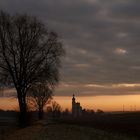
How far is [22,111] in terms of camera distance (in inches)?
2066

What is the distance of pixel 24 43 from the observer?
52.0 m

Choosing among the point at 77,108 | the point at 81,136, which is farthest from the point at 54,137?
the point at 77,108

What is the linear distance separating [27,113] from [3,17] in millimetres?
12872

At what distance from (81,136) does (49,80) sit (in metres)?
20.4

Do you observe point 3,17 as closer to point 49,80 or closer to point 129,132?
point 49,80

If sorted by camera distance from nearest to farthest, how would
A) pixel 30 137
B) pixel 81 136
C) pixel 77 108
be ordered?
pixel 81 136 → pixel 30 137 → pixel 77 108

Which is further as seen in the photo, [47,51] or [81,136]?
[47,51]

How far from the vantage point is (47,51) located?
5366 cm

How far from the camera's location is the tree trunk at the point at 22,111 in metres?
52.0

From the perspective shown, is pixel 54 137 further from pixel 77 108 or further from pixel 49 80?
pixel 77 108

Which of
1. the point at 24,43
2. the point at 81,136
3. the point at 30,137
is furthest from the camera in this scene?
the point at 24,43

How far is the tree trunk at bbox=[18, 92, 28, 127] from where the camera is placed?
52000 millimetres

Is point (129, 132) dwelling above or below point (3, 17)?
below

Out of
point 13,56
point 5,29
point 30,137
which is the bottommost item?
point 30,137
